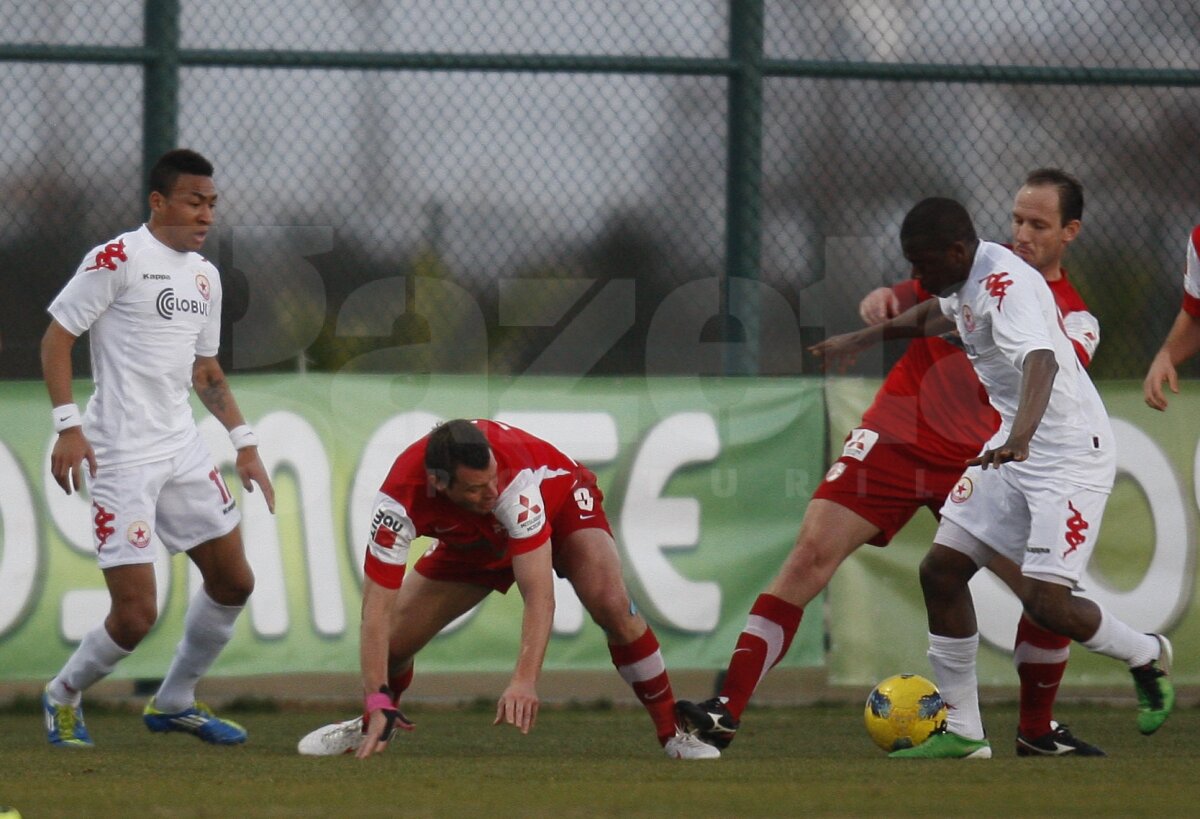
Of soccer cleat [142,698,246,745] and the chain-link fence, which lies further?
the chain-link fence

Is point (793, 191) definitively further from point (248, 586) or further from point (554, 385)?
point (248, 586)

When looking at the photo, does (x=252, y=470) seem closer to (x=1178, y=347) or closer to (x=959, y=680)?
(x=959, y=680)

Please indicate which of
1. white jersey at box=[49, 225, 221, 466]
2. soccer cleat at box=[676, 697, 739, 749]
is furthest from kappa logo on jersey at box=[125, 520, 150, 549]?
soccer cleat at box=[676, 697, 739, 749]

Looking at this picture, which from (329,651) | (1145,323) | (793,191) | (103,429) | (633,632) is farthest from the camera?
(1145,323)

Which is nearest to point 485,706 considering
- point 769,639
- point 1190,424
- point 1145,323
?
point 769,639

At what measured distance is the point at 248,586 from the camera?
265 inches

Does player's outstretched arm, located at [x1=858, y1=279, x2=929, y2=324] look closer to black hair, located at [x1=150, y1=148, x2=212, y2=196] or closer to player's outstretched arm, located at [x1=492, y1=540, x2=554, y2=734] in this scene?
player's outstretched arm, located at [x1=492, y1=540, x2=554, y2=734]

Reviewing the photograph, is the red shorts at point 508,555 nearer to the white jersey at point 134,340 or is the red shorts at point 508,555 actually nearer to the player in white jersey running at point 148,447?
the player in white jersey running at point 148,447

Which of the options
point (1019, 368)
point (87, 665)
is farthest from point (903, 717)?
point (87, 665)

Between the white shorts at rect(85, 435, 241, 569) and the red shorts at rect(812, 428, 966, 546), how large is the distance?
2193 millimetres

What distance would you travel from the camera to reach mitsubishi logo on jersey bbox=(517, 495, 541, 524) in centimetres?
563

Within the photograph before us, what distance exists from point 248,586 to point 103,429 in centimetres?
77

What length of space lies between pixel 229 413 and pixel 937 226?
2.80 m

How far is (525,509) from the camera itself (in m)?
5.64
